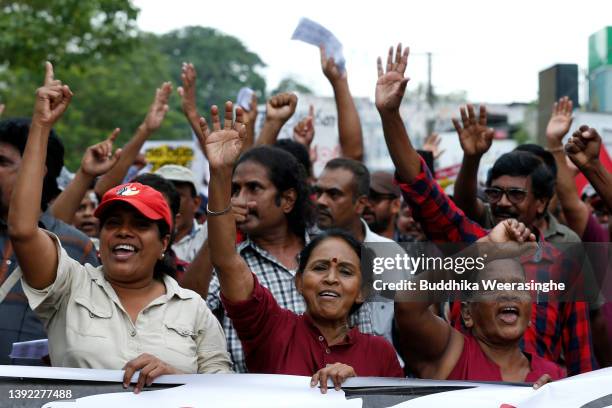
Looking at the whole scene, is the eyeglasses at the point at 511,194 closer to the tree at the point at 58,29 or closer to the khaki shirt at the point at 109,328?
the khaki shirt at the point at 109,328

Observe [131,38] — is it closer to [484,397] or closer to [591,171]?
[591,171]

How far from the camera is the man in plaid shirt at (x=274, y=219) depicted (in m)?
4.84

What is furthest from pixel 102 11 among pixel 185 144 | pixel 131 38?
pixel 185 144

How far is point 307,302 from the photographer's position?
4.26m

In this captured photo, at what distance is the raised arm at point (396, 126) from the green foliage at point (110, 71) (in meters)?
10.6

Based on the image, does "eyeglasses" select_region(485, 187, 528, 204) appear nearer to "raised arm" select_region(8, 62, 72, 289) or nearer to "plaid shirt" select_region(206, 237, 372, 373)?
"plaid shirt" select_region(206, 237, 372, 373)

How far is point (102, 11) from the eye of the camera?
15.5m

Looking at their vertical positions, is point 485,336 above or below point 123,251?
below

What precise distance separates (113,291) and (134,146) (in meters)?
2.40

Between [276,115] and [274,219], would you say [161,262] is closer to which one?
[274,219]

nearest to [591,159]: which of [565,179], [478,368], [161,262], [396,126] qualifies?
[396,126]

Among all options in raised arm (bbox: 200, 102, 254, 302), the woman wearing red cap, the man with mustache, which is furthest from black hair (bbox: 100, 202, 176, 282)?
the man with mustache

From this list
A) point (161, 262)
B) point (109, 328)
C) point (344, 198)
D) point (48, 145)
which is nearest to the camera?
point (109, 328)

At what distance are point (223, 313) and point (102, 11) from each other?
1160 centimetres
